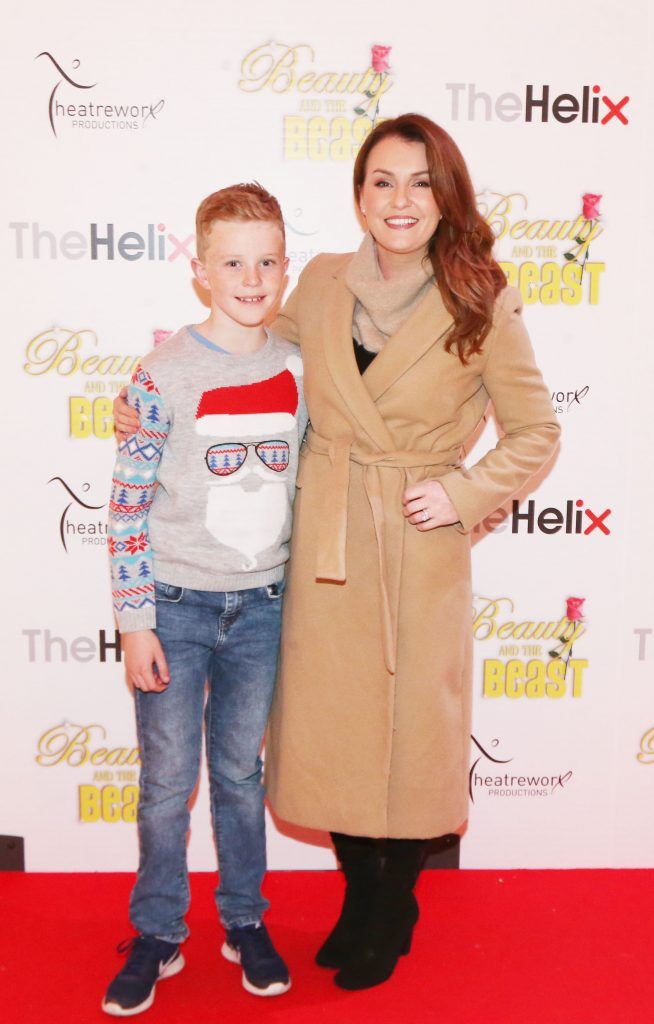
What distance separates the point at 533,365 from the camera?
2033 mm

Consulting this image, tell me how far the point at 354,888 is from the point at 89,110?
6.34ft

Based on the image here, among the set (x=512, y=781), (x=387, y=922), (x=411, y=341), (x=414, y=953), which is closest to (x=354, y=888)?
(x=387, y=922)

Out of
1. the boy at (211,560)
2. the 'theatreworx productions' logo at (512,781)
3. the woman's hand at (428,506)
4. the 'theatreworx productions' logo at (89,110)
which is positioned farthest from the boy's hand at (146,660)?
the 'theatreworx productions' logo at (89,110)

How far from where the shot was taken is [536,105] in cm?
240

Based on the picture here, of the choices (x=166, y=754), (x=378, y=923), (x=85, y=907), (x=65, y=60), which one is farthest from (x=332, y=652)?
(x=65, y=60)

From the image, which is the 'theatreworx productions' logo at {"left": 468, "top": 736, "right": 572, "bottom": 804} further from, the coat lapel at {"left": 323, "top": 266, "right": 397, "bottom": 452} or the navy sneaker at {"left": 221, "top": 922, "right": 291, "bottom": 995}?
the coat lapel at {"left": 323, "top": 266, "right": 397, "bottom": 452}

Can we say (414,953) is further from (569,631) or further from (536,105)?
(536,105)

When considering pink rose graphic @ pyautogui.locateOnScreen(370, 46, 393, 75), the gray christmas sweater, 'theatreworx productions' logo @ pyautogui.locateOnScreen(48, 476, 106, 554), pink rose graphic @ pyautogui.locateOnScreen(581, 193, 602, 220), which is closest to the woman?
the gray christmas sweater

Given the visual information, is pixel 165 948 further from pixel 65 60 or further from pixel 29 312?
pixel 65 60

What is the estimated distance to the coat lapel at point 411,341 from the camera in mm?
1951

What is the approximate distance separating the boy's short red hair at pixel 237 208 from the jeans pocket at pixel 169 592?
675 millimetres

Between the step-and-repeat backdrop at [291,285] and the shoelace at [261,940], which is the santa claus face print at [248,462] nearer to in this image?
the step-and-repeat backdrop at [291,285]

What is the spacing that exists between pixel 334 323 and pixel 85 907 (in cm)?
158

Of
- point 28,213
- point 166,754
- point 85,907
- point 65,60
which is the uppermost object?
point 65,60
